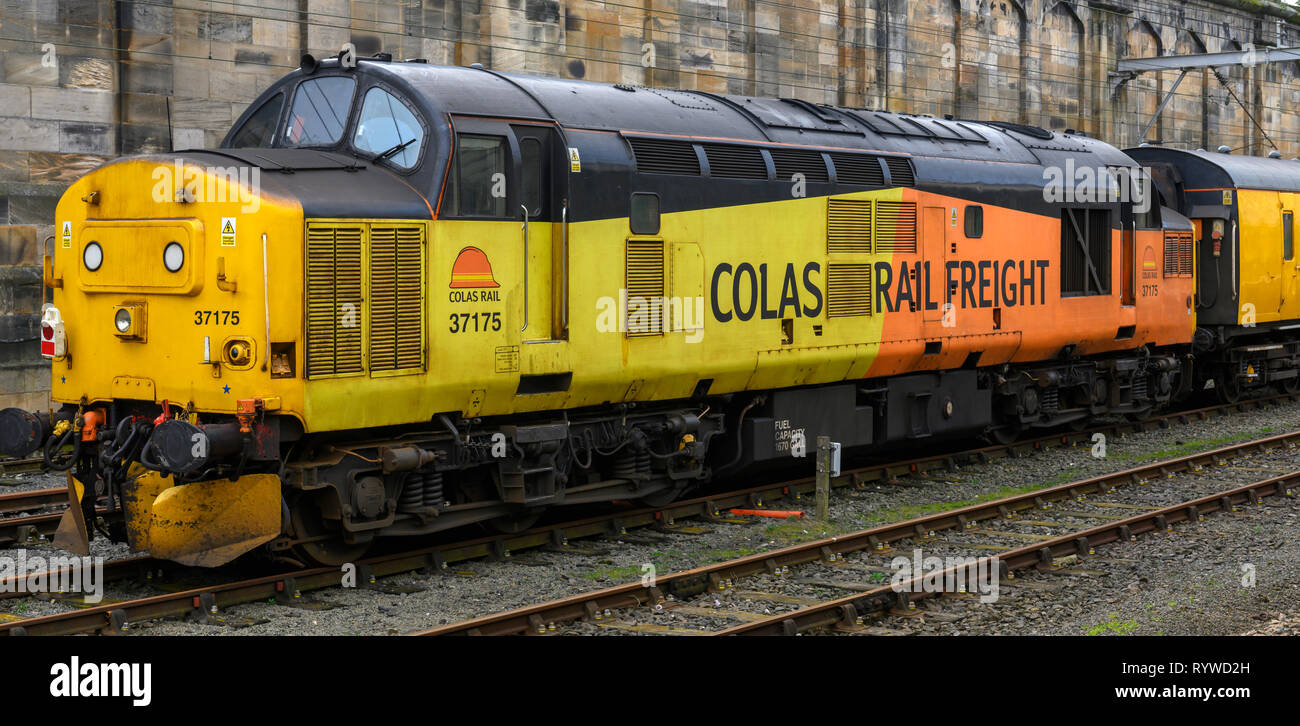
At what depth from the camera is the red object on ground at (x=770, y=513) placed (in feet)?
43.2

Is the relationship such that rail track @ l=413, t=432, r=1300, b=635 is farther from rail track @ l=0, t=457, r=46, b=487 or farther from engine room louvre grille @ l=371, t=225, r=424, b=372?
rail track @ l=0, t=457, r=46, b=487

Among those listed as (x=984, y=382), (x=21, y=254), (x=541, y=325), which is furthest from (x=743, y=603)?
(x=21, y=254)

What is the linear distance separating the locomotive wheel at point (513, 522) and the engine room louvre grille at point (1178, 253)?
11.5 meters

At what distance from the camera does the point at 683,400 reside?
12969 millimetres

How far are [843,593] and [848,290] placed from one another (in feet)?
15.5

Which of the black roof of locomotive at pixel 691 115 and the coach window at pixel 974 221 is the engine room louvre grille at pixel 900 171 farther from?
the coach window at pixel 974 221

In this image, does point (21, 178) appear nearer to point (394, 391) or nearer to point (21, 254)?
point (21, 254)

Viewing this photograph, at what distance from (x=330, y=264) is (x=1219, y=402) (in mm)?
18743

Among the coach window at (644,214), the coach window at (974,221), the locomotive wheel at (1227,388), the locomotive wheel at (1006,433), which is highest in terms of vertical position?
the coach window at (974,221)

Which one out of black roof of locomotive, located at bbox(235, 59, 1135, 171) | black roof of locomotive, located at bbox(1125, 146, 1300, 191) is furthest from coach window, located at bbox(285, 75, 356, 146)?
black roof of locomotive, located at bbox(1125, 146, 1300, 191)

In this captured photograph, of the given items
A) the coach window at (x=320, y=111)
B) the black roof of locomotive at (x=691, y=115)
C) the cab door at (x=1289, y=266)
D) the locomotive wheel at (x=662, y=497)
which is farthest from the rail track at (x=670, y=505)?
the cab door at (x=1289, y=266)

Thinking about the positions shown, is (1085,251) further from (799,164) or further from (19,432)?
(19,432)

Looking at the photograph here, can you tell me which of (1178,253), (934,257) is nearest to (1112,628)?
(934,257)

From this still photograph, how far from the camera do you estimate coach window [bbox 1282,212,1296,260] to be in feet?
76.2
